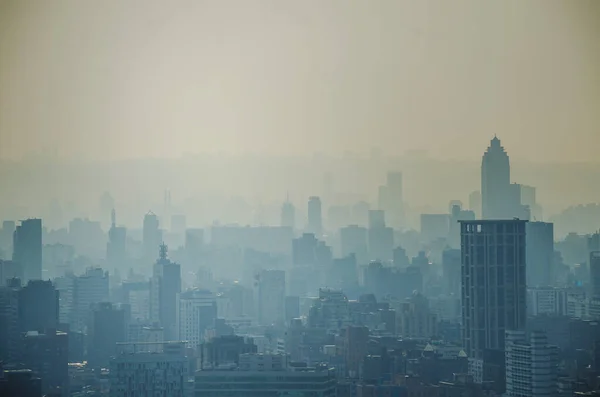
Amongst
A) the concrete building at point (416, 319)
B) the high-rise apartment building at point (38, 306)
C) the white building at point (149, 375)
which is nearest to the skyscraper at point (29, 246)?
the high-rise apartment building at point (38, 306)

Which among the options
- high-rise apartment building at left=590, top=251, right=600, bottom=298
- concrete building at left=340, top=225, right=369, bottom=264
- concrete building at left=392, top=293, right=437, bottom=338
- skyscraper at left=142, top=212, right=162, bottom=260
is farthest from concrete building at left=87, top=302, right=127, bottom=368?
concrete building at left=340, top=225, right=369, bottom=264

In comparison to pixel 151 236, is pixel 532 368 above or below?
below

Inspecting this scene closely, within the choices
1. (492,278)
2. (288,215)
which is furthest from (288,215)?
(492,278)

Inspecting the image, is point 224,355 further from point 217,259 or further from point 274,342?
point 217,259

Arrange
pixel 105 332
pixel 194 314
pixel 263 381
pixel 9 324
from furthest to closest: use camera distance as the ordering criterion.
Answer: pixel 194 314, pixel 105 332, pixel 9 324, pixel 263 381

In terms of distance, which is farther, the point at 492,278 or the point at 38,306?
the point at 38,306

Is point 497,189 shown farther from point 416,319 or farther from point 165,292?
point 165,292

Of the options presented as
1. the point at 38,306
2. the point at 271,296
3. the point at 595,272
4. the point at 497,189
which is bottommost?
the point at 38,306
